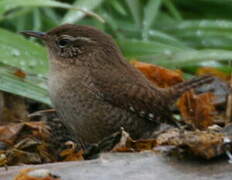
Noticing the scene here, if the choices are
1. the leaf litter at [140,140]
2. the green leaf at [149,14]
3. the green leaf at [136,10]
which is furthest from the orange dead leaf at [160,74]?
the green leaf at [136,10]

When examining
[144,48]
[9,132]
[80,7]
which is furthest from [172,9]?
[9,132]

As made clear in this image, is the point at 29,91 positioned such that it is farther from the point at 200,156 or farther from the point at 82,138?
the point at 200,156

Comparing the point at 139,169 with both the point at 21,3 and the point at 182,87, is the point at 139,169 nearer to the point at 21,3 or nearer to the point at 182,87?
the point at 182,87

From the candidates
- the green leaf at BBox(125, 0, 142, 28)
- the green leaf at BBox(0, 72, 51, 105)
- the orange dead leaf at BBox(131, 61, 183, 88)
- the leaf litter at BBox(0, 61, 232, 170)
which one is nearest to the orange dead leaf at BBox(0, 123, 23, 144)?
the leaf litter at BBox(0, 61, 232, 170)

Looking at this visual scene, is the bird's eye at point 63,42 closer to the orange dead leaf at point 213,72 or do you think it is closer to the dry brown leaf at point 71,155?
the dry brown leaf at point 71,155

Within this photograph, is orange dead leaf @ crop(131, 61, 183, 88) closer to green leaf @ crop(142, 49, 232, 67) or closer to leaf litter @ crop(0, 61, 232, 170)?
leaf litter @ crop(0, 61, 232, 170)

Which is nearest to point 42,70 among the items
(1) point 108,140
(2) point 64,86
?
(2) point 64,86

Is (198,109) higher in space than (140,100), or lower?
lower
